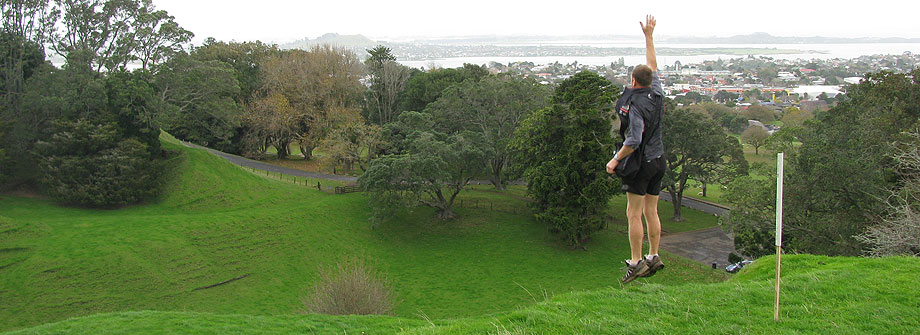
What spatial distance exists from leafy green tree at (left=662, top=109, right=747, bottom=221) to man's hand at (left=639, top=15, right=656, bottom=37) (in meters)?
35.5

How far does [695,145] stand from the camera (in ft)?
137

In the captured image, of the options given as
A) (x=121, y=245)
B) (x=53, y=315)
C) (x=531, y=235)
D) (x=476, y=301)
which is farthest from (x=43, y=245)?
(x=531, y=235)

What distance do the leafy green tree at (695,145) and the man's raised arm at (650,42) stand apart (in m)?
35.5

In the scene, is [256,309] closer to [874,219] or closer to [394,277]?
[394,277]

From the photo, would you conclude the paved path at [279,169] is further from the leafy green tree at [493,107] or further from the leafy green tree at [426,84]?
the leafy green tree at [426,84]

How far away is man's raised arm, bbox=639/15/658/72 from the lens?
7.38m

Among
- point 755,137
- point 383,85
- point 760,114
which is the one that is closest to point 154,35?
point 383,85

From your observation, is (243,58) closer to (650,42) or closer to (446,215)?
(446,215)

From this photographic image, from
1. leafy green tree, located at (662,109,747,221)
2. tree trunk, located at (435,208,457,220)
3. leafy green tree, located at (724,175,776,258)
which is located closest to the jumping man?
leafy green tree, located at (724,175,776,258)

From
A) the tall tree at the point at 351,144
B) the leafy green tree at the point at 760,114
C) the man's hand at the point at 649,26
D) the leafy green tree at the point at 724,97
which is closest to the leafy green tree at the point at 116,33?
the tall tree at the point at 351,144

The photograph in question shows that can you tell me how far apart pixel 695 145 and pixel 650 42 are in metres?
37.6

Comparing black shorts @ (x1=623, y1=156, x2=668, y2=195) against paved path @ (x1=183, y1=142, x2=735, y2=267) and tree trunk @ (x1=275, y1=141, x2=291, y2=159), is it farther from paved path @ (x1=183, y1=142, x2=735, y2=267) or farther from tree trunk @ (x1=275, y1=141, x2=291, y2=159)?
tree trunk @ (x1=275, y1=141, x2=291, y2=159)

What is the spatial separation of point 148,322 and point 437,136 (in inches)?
1000

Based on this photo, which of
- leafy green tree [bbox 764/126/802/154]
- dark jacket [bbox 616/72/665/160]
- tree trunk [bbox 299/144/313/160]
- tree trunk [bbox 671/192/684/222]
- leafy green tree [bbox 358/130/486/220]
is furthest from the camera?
tree trunk [bbox 299/144/313/160]
